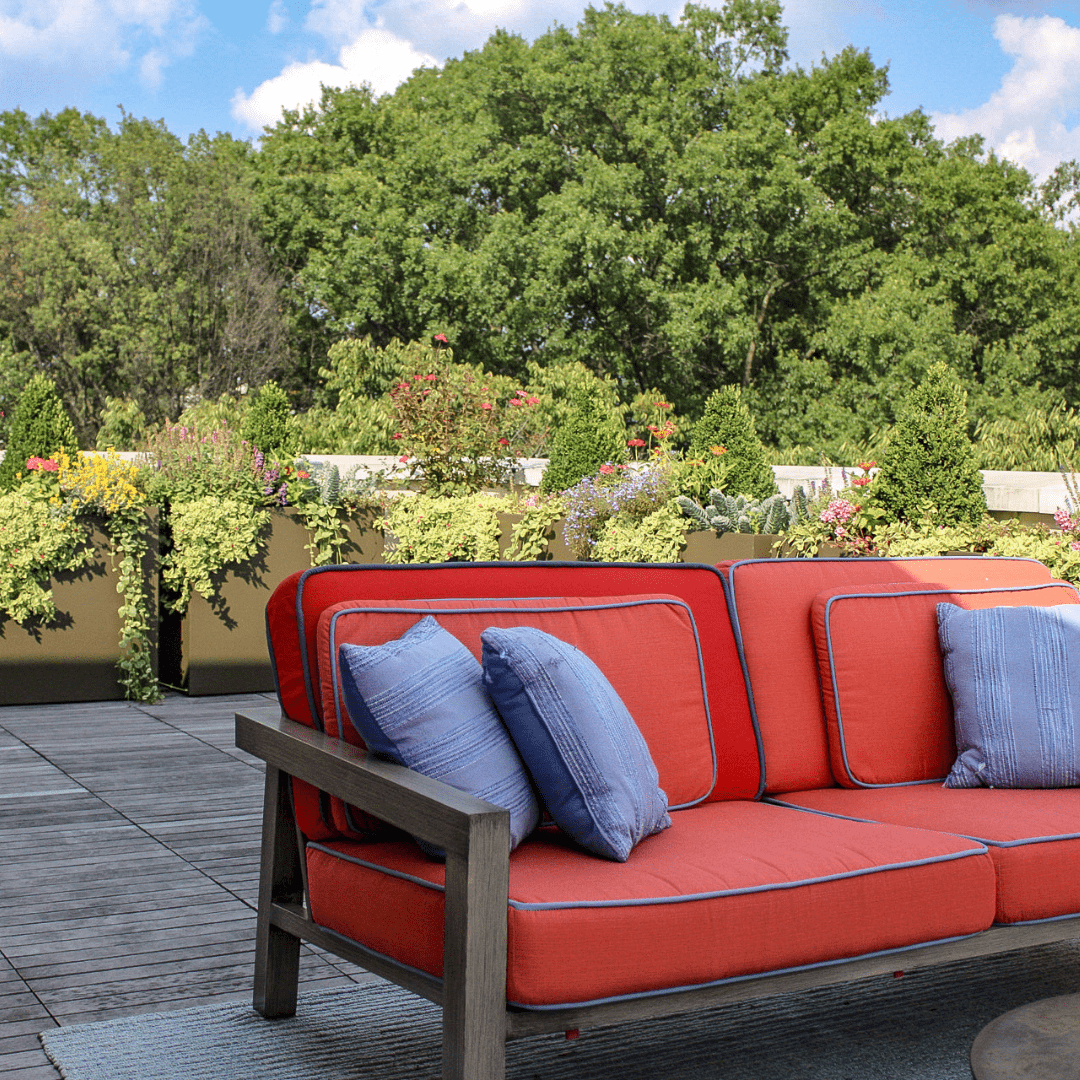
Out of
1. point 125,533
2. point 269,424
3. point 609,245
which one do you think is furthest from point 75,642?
point 609,245

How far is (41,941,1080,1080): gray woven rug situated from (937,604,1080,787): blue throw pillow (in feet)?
1.66

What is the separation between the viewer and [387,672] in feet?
6.44

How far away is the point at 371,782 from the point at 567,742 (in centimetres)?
34

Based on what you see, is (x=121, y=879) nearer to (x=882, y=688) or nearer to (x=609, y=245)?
(x=882, y=688)

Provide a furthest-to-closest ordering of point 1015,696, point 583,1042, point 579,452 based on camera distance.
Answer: point 579,452 → point 1015,696 → point 583,1042

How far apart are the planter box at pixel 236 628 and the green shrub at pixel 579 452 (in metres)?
2.46

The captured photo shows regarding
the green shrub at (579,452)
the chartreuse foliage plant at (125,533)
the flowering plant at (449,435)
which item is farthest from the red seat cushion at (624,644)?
the green shrub at (579,452)

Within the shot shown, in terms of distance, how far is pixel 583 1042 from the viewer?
234 centimetres

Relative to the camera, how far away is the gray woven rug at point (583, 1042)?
2133mm

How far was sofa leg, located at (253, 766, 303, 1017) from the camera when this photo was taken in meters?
2.30

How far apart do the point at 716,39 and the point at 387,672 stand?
21.5 metres

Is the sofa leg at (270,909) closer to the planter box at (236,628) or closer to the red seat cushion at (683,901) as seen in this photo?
the red seat cushion at (683,901)

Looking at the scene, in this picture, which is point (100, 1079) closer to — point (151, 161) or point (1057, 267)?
point (1057, 267)

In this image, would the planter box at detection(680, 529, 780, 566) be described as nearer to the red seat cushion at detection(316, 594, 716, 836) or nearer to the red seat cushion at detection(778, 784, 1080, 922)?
the red seat cushion at detection(778, 784, 1080, 922)
